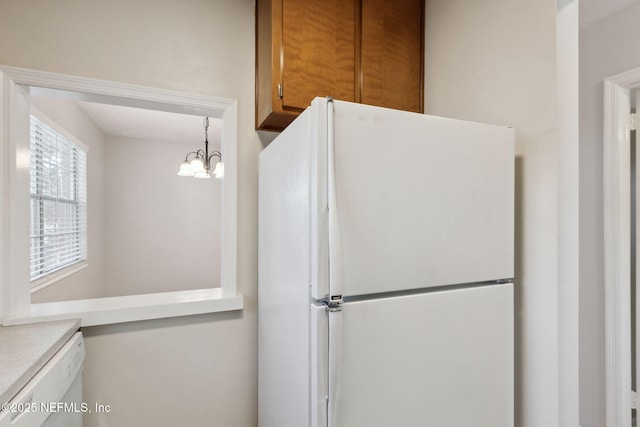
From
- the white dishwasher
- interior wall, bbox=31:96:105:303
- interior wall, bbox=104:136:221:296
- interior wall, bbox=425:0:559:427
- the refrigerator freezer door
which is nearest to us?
the white dishwasher

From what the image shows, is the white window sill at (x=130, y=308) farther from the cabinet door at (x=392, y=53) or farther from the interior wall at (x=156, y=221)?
the interior wall at (x=156, y=221)

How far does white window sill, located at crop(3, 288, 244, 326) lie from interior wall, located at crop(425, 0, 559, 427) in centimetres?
123

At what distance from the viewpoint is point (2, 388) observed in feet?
2.33

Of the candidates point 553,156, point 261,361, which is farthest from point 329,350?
point 553,156

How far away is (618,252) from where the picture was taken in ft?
5.34

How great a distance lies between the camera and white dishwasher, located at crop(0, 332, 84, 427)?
0.73 m

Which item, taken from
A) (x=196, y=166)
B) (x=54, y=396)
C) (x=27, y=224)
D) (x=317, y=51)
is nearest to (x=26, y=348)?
(x=54, y=396)

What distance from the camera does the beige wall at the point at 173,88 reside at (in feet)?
4.05

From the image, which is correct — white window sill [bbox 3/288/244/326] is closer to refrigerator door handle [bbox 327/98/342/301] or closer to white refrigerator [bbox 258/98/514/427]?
white refrigerator [bbox 258/98/514/427]

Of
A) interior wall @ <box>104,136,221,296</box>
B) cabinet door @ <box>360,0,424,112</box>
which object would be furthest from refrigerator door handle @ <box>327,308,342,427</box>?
interior wall @ <box>104,136,221,296</box>

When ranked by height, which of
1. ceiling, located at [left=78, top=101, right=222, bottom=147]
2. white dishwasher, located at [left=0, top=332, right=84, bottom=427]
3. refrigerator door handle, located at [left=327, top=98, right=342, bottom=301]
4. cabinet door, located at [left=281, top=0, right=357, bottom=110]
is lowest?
white dishwasher, located at [left=0, top=332, right=84, bottom=427]

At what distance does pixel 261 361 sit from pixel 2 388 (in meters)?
0.88

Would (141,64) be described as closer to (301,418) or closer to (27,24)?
(27,24)

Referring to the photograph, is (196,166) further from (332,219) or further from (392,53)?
(332,219)
